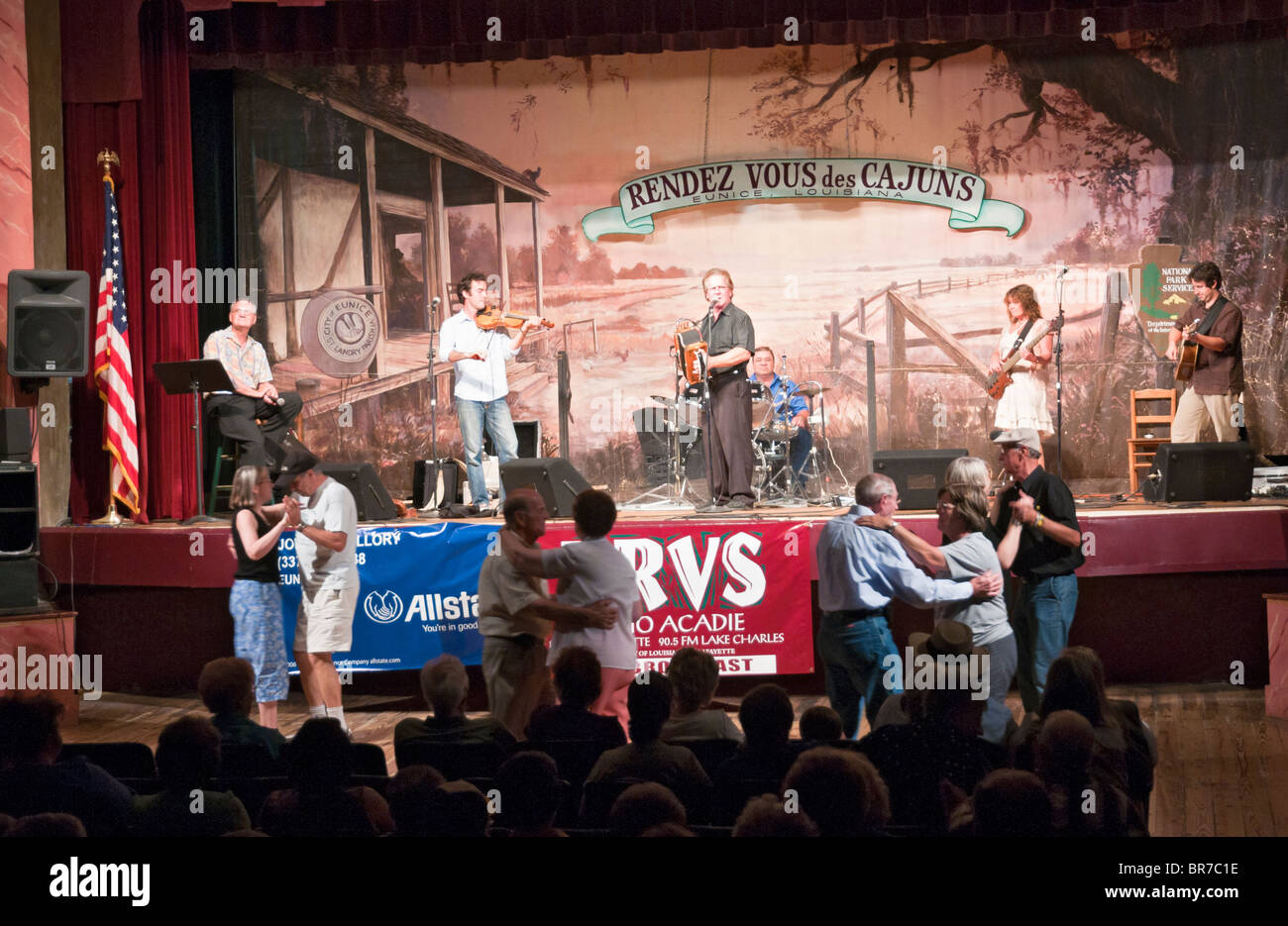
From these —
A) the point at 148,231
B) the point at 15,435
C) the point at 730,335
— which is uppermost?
the point at 148,231

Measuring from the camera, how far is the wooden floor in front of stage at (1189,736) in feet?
17.9

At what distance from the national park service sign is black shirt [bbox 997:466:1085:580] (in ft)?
24.1

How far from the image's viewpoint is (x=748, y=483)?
9.20m

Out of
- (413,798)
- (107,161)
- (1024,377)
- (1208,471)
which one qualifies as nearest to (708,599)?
(1024,377)

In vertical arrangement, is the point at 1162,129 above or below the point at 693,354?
above

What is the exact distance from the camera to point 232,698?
14.6 feet

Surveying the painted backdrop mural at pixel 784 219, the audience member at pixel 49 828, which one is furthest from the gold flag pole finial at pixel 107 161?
the audience member at pixel 49 828

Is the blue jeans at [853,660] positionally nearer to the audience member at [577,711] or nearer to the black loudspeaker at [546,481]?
the audience member at [577,711]

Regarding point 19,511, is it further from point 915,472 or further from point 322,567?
point 915,472

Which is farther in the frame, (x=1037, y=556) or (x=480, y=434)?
(x=480, y=434)

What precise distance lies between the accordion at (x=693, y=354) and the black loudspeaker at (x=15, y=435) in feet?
14.0

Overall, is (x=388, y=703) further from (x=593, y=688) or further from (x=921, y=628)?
(x=593, y=688)

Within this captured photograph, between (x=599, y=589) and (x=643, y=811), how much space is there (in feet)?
7.48
